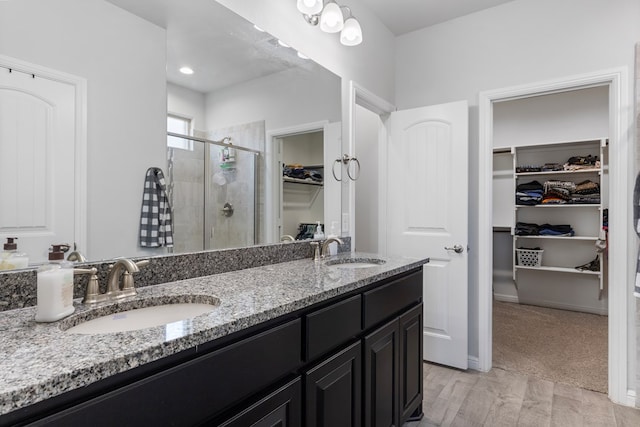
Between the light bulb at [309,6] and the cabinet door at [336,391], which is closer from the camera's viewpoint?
the cabinet door at [336,391]

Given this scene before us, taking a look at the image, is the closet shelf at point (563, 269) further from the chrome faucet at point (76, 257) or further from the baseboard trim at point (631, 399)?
the chrome faucet at point (76, 257)

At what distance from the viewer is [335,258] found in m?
2.06

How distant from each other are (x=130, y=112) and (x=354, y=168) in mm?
1570

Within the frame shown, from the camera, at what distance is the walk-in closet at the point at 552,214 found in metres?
3.88

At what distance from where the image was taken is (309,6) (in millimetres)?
1871

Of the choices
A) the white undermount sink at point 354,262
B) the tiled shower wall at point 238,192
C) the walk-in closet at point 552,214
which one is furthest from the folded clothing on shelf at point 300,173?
the walk-in closet at point 552,214

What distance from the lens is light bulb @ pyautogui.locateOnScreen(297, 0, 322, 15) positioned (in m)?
1.86

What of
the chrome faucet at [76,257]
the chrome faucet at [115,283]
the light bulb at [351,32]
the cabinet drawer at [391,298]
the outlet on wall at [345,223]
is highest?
the light bulb at [351,32]

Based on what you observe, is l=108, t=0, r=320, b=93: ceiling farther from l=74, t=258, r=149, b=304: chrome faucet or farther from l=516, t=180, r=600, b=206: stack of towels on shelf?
l=516, t=180, r=600, b=206: stack of towels on shelf

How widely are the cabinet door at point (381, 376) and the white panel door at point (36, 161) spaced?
117 cm

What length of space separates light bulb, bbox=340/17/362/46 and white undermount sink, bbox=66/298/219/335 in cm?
179

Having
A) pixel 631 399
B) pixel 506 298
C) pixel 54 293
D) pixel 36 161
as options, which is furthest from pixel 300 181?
pixel 506 298

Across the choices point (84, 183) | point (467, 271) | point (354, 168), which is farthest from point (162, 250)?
point (467, 271)

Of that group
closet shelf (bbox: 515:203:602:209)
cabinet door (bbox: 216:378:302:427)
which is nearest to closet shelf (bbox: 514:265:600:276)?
closet shelf (bbox: 515:203:602:209)
